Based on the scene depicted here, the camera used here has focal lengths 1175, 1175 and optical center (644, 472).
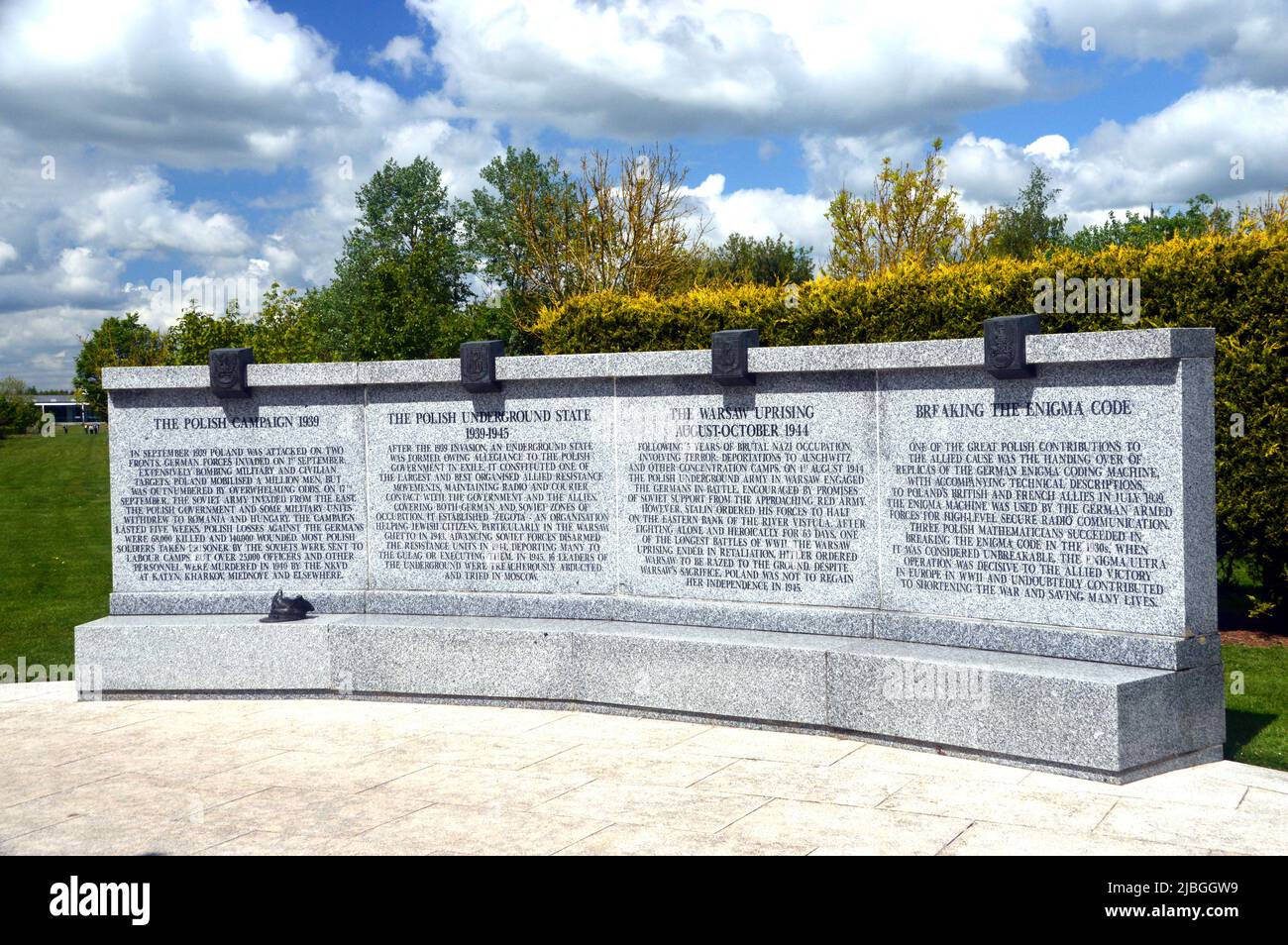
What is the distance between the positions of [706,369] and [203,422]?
4355mm

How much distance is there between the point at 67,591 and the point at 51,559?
377cm

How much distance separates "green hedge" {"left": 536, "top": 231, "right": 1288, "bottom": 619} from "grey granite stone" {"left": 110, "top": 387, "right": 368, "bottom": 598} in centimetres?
495

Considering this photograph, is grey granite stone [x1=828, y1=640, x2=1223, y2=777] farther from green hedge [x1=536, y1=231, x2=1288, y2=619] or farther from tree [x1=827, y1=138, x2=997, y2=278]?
tree [x1=827, y1=138, x2=997, y2=278]

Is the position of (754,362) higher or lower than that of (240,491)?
higher

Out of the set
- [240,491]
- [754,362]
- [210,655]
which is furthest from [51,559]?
[754,362]

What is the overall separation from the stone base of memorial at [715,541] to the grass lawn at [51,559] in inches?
127

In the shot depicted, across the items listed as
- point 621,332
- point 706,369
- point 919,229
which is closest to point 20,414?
point 919,229

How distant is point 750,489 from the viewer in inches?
340

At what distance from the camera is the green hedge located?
10375 mm

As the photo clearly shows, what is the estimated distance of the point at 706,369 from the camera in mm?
8672

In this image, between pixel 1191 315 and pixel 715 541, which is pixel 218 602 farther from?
pixel 1191 315

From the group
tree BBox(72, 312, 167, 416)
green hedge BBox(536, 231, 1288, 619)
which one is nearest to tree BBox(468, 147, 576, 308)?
tree BBox(72, 312, 167, 416)

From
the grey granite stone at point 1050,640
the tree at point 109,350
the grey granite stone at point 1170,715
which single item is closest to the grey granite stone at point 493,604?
the grey granite stone at point 1050,640

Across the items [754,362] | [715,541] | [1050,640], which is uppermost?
[754,362]
